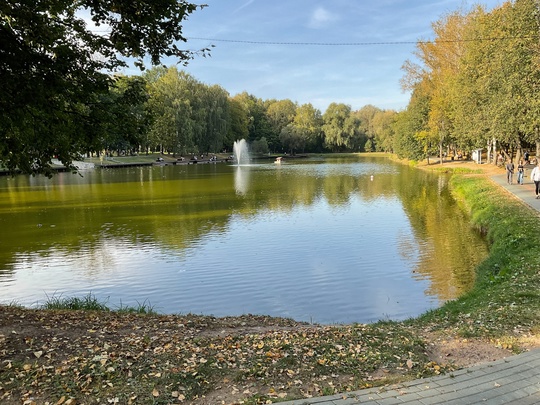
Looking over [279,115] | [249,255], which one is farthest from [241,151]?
[249,255]

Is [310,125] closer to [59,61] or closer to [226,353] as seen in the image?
[59,61]

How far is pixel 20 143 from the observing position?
7.44 m

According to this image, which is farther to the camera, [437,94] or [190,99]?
[190,99]

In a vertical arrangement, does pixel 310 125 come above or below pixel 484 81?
above

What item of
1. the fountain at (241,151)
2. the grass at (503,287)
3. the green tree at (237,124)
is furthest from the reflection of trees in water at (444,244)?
the green tree at (237,124)

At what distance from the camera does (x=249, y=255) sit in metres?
14.4

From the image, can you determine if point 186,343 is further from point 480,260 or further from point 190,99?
point 190,99

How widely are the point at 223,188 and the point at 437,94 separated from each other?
25518 mm

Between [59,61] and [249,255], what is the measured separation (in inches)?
356

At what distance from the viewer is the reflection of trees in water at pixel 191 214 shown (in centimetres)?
1438

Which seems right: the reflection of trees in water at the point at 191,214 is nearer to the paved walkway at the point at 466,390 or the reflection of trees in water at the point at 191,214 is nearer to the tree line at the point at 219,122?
the tree line at the point at 219,122

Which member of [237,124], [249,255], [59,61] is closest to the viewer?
[59,61]

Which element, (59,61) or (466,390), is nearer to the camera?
(466,390)

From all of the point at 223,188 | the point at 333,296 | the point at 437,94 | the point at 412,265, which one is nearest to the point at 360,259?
the point at 412,265
